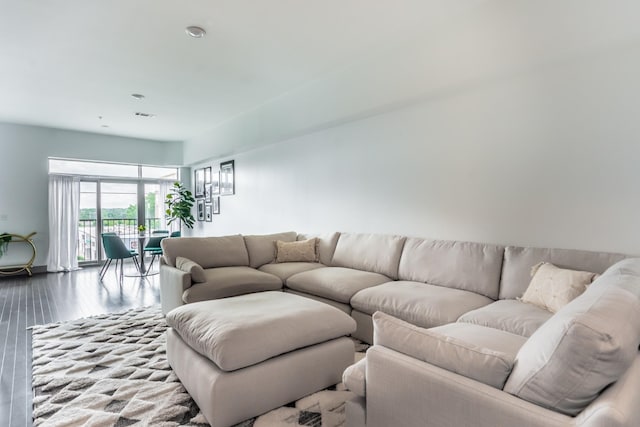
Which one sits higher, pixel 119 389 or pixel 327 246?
pixel 327 246

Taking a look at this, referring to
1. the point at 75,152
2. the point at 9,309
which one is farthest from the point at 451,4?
the point at 75,152

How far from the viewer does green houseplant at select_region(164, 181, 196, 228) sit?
7.78 meters

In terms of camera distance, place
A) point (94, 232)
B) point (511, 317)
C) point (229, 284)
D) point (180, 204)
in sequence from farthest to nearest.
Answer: point (180, 204) → point (94, 232) → point (229, 284) → point (511, 317)

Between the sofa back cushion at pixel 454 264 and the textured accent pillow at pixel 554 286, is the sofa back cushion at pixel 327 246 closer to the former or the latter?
the sofa back cushion at pixel 454 264

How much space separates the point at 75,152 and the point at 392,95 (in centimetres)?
651

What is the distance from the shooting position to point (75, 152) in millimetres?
6957

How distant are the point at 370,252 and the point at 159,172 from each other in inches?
251

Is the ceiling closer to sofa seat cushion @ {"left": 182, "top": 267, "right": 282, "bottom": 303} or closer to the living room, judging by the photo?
the living room

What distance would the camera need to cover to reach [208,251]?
4016 millimetres

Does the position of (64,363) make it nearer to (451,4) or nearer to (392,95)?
(392,95)

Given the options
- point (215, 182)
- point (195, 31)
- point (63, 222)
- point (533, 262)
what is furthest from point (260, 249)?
point (63, 222)

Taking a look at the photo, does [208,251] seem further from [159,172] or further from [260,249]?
[159,172]

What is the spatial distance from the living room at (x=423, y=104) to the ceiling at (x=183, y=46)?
2 cm

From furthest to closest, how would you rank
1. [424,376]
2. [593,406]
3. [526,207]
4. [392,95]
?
[392,95] < [526,207] < [424,376] < [593,406]
